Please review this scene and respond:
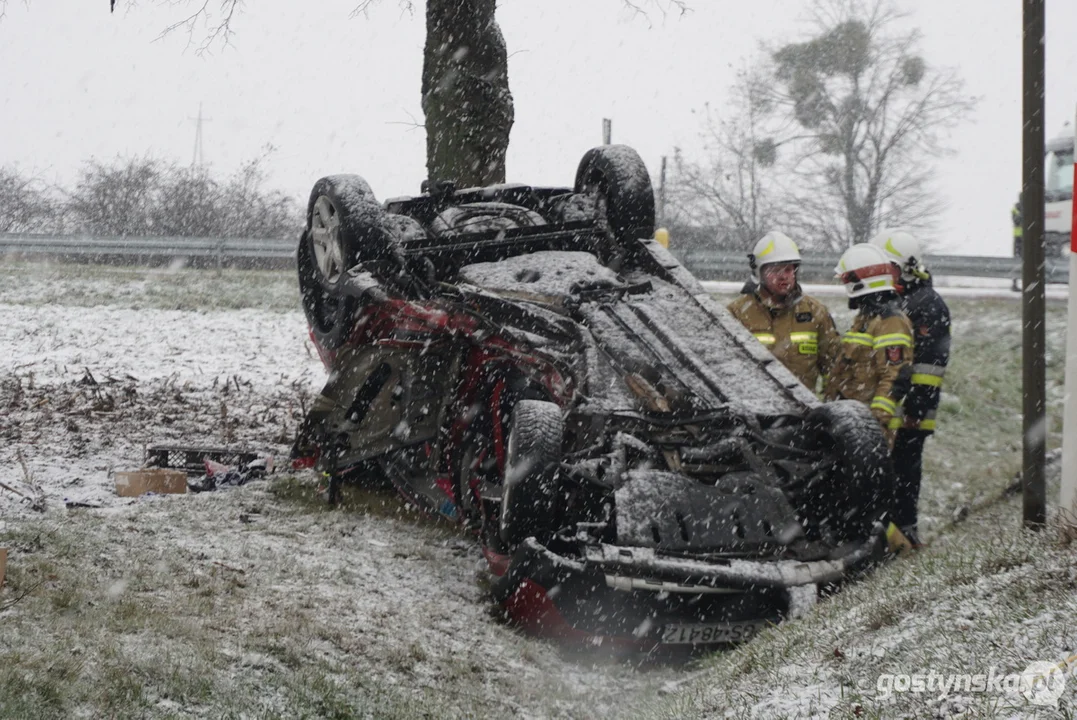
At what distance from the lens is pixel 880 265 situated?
6.28 metres

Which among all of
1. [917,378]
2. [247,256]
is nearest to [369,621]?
[917,378]

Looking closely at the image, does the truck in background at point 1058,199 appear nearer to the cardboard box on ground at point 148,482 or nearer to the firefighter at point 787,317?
the firefighter at point 787,317

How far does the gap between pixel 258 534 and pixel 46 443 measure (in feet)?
11.2

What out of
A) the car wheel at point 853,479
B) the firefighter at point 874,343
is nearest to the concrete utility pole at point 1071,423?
the car wheel at point 853,479

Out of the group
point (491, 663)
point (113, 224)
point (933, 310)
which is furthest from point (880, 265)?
point (113, 224)

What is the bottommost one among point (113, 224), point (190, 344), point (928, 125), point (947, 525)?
point (947, 525)

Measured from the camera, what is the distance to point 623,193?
680cm

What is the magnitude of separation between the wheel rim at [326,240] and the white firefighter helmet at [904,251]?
325cm

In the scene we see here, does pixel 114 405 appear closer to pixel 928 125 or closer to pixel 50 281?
pixel 50 281

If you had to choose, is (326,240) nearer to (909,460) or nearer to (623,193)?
(623,193)

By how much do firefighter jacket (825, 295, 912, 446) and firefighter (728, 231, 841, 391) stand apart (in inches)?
8.1

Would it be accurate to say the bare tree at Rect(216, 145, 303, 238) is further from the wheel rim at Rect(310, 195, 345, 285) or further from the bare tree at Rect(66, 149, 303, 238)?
the wheel rim at Rect(310, 195, 345, 285)

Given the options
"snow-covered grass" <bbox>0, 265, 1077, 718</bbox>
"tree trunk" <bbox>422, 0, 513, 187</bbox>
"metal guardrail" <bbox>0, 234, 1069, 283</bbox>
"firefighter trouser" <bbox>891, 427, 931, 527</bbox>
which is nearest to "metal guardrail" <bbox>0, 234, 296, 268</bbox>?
"metal guardrail" <bbox>0, 234, 1069, 283</bbox>

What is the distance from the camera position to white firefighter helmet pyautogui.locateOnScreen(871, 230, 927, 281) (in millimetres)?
6625
